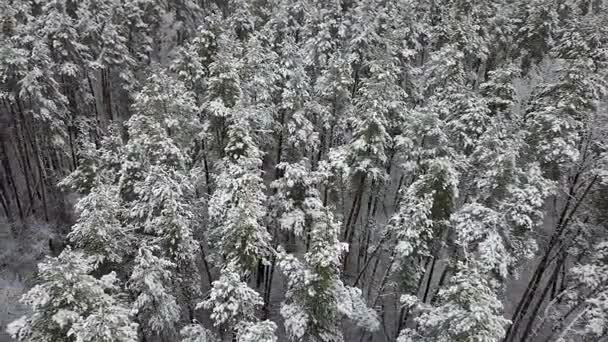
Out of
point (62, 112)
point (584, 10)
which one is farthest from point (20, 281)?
point (584, 10)

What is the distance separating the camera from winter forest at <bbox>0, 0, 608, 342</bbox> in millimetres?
15352

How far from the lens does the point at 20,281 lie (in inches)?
982

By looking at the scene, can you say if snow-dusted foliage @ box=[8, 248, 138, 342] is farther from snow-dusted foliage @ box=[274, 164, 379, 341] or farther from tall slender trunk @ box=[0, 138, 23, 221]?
tall slender trunk @ box=[0, 138, 23, 221]

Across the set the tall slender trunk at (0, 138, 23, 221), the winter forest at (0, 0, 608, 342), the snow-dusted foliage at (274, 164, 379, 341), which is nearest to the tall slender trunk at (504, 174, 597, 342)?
the winter forest at (0, 0, 608, 342)

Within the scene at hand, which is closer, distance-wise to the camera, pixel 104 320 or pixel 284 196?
pixel 104 320

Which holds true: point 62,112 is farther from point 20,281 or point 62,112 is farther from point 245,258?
point 245,258

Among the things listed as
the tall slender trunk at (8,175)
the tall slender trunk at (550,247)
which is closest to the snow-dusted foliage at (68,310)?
the tall slender trunk at (8,175)

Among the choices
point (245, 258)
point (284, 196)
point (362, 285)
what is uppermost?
point (284, 196)

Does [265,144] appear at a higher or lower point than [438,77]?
lower

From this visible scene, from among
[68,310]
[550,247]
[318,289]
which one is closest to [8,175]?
[68,310]

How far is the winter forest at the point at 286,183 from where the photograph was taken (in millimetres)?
15352

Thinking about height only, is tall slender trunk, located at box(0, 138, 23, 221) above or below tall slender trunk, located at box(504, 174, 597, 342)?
above

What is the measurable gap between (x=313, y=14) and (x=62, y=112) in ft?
56.6

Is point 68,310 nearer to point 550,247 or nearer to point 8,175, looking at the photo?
point 8,175
